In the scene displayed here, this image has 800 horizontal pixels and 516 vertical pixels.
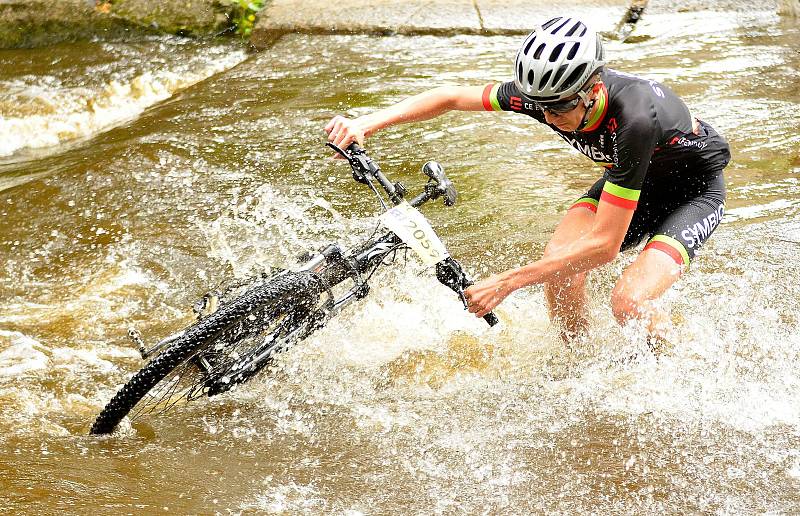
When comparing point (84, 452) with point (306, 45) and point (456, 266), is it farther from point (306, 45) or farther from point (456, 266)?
point (306, 45)

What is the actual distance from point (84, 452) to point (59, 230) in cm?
306

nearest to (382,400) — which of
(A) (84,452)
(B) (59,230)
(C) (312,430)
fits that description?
(C) (312,430)

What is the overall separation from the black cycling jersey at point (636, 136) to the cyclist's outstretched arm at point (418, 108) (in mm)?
100

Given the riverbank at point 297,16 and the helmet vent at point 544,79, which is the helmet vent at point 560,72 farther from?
the riverbank at point 297,16

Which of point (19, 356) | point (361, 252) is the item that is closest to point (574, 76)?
point (361, 252)

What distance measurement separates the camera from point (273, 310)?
379cm

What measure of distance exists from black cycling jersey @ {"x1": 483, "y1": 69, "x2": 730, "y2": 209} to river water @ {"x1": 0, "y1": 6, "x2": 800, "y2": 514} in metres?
0.99

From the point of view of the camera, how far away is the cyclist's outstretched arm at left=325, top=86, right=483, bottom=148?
404 cm

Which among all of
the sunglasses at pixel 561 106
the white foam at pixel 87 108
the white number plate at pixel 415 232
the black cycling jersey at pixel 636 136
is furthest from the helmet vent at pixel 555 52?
the white foam at pixel 87 108

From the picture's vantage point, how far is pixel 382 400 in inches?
172

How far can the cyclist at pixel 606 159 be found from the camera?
366 centimetres

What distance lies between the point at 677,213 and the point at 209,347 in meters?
2.57

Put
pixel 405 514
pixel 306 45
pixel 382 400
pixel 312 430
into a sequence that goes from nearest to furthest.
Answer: pixel 405 514 < pixel 312 430 < pixel 382 400 < pixel 306 45

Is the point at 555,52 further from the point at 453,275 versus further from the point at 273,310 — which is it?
the point at 273,310
